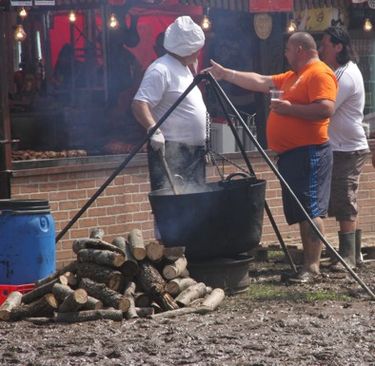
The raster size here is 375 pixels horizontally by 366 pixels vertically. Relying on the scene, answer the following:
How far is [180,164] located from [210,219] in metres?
0.84

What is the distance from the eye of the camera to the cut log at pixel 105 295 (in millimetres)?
8039

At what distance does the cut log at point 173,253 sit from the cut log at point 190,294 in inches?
10.0

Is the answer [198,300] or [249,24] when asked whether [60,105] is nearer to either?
[249,24]

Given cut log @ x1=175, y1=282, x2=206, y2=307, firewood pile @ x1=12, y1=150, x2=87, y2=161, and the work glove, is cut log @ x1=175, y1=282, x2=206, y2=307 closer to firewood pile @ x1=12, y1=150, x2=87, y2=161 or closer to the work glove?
the work glove

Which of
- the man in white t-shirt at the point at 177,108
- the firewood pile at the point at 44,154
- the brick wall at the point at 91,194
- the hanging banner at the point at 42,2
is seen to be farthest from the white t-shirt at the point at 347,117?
the hanging banner at the point at 42,2

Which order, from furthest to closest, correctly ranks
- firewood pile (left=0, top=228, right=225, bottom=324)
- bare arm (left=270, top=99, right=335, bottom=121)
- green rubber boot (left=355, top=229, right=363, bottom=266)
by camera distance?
green rubber boot (left=355, top=229, right=363, bottom=266) → bare arm (left=270, top=99, right=335, bottom=121) → firewood pile (left=0, top=228, right=225, bottom=324)

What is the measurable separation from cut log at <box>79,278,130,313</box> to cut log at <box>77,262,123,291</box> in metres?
0.08

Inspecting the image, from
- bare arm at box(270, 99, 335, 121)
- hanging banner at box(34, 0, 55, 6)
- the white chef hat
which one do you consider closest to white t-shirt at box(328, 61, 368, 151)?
bare arm at box(270, 99, 335, 121)

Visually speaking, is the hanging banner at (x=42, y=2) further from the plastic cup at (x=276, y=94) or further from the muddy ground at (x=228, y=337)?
the muddy ground at (x=228, y=337)

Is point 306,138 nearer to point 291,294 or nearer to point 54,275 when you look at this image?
point 291,294

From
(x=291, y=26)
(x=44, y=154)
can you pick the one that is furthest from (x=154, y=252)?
(x=291, y=26)

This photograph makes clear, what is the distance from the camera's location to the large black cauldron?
346 inches

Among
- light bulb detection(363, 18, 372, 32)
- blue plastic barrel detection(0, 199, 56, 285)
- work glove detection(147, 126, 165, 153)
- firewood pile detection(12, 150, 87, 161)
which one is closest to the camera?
blue plastic barrel detection(0, 199, 56, 285)

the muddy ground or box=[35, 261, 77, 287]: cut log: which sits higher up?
box=[35, 261, 77, 287]: cut log
